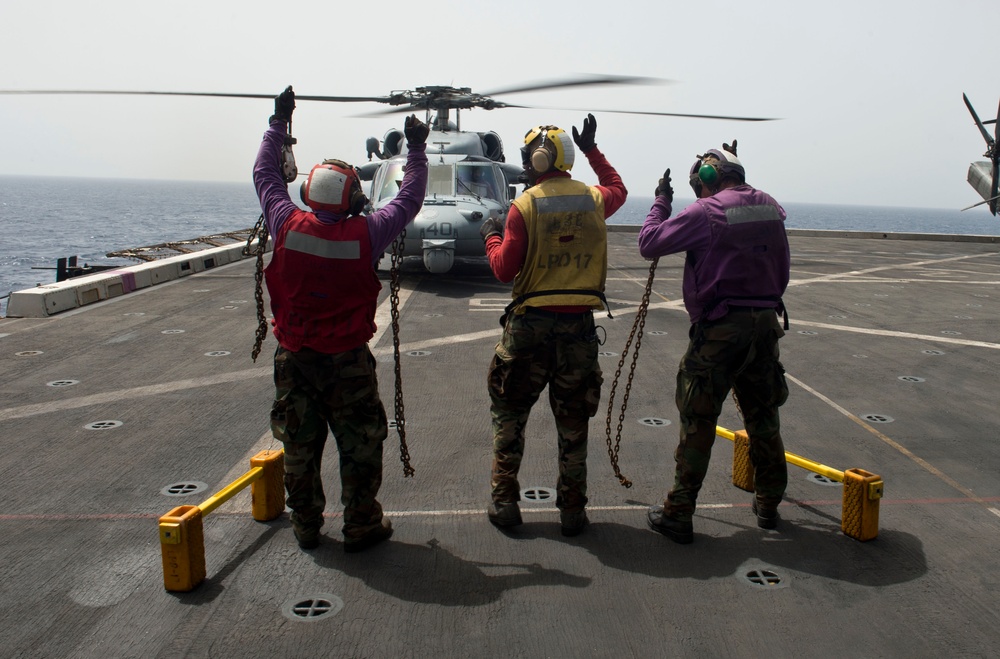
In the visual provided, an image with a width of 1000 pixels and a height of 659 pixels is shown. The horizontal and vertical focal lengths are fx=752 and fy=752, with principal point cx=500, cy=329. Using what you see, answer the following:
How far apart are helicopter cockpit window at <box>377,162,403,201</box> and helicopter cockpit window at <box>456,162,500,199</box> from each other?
42.9 inches

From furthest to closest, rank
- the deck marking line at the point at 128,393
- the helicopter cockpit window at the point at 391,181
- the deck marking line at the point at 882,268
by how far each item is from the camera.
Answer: the deck marking line at the point at 882,268, the helicopter cockpit window at the point at 391,181, the deck marking line at the point at 128,393

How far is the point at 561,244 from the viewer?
157 inches

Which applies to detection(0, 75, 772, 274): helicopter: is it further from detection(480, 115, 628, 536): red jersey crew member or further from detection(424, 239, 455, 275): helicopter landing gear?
detection(480, 115, 628, 536): red jersey crew member

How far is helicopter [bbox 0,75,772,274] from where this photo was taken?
485 inches

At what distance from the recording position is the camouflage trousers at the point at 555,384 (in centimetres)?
400

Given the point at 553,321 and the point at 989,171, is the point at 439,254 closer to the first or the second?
the point at 553,321

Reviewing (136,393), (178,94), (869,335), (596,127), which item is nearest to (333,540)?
(596,127)

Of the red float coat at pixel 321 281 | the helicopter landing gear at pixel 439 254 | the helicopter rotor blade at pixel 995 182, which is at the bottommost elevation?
the helicopter landing gear at pixel 439 254

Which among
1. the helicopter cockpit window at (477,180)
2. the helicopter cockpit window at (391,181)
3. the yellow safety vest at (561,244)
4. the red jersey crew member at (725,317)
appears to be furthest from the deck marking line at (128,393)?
the helicopter cockpit window at (477,180)

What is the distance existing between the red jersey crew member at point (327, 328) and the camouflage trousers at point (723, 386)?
5.22 feet

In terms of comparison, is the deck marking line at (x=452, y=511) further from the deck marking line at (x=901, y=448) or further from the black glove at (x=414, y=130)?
the black glove at (x=414, y=130)

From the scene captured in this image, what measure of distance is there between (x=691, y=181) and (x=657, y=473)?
190 centimetres

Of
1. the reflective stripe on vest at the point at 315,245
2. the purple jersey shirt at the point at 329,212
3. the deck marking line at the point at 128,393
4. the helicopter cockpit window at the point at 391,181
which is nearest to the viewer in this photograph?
the reflective stripe on vest at the point at 315,245

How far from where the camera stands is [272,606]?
3281 mm
